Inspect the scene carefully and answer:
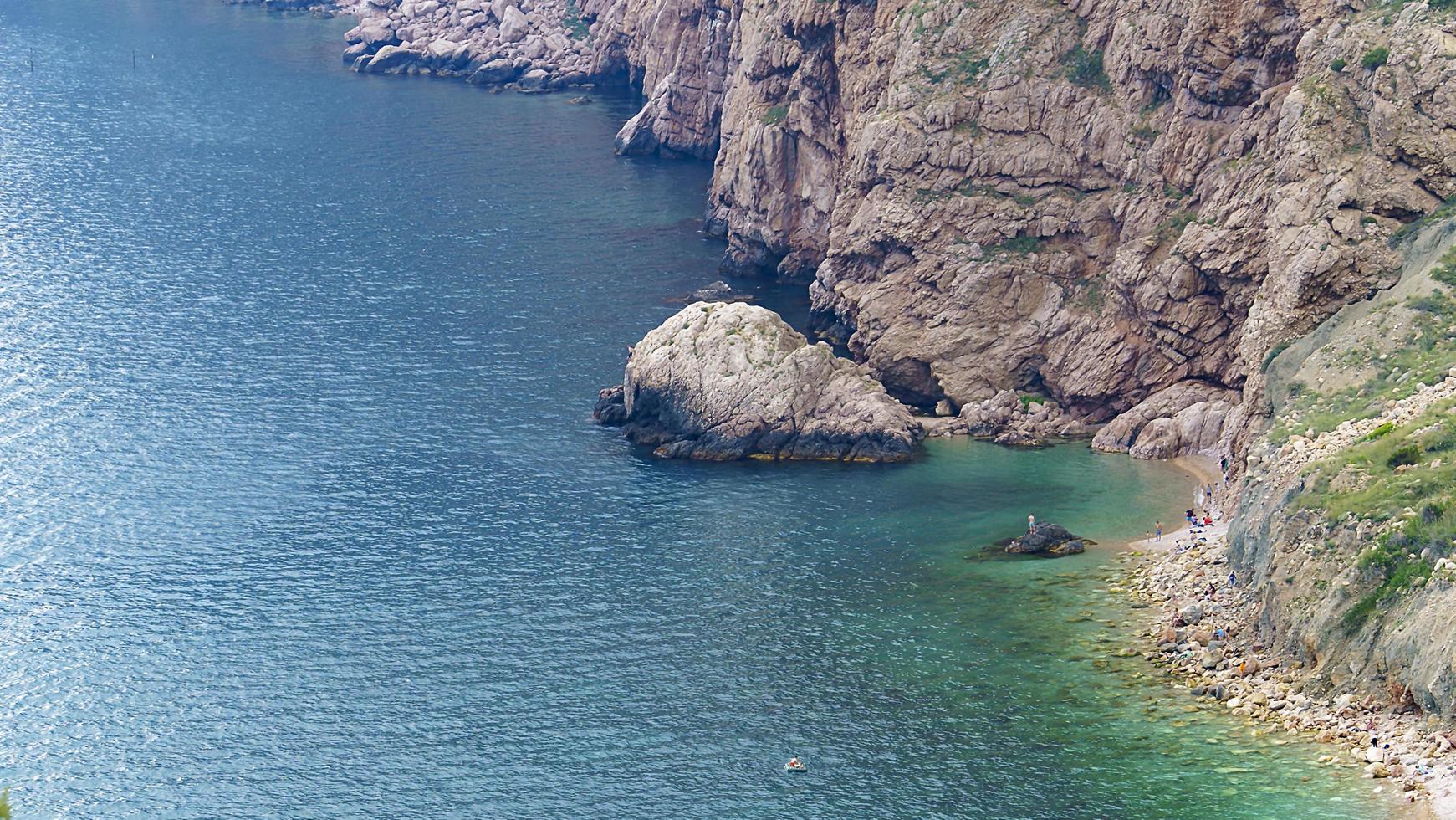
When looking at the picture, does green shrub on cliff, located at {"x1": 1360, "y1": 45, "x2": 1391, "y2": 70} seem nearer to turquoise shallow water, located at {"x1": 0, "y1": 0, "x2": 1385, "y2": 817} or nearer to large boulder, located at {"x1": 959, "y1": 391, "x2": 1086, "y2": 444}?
turquoise shallow water, located at {"x1": 0, "y1": 0, "x2": 1385, "y2": 817}

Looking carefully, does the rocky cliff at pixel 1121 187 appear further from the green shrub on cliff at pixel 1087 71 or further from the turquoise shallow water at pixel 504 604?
the turquoise shallow water at pixel 504 604

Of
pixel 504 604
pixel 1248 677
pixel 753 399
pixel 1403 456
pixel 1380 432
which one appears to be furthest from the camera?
pixel 753 399

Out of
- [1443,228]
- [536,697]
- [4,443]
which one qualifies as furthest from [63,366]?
[1443,228]

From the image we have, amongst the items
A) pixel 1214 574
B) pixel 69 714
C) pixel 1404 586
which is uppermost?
pixel 1404 586

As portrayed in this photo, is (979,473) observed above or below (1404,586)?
below

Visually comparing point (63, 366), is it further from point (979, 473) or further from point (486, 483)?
point (979, 473)

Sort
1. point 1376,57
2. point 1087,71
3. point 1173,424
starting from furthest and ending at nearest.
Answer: point 1087,71
point 1173,424
point 1376,57

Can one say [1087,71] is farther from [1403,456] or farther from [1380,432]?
[1403,456]

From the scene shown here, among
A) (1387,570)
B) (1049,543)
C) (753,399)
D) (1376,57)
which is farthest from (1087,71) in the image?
(1387,570)
